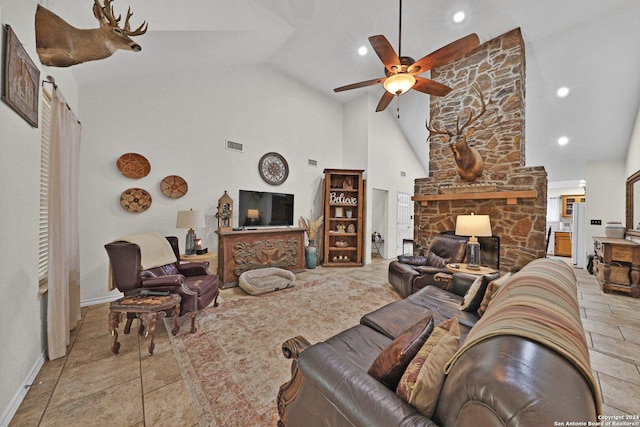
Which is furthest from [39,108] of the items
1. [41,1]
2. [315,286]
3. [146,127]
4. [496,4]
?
[496,4]

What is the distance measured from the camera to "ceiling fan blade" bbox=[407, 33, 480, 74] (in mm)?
2293

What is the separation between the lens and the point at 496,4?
3330 millimetres

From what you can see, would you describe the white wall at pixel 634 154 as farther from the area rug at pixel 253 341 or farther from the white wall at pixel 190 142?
the white wall at pixel 190 142

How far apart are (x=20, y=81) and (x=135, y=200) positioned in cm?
208

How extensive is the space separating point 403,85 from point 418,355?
256 centimetres

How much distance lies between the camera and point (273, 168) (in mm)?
4941

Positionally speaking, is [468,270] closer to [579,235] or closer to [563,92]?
[563,92]

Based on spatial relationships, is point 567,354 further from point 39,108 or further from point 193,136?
point 193,136

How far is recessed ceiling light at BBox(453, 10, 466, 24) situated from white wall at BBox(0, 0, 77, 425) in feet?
15.1

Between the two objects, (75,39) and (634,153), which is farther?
(634,153)

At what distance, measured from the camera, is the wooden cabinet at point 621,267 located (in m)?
3.52

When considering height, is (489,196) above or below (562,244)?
above

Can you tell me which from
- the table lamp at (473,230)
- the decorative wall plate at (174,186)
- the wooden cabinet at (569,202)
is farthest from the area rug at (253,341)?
the wooden cabinet at (569,202)

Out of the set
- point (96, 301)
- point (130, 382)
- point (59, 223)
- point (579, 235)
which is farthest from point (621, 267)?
point (96, 301)
